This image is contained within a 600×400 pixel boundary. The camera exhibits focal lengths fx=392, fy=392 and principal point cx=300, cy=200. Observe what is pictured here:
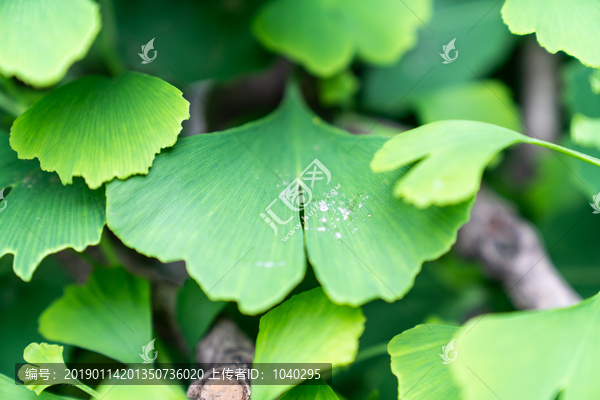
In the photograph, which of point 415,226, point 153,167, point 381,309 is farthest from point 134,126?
point 381,309

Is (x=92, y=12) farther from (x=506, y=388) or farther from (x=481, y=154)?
(x=506, y=388)

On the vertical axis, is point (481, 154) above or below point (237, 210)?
above

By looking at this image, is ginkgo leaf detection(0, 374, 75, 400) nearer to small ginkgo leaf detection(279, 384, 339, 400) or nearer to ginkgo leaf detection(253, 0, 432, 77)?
small ginkgo leaf detection(279, 384, 339, 400)

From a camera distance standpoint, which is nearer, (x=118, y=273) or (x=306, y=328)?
(x=306, y=328)

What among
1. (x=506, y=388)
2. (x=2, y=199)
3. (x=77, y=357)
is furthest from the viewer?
(x=77, y=357)

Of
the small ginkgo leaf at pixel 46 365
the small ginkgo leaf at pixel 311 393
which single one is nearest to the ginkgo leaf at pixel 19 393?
the small ginkgo leaf at pixel 46 365

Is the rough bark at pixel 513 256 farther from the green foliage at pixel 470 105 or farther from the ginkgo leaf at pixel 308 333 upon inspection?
the ginkgo leaf at pixel 308 333
